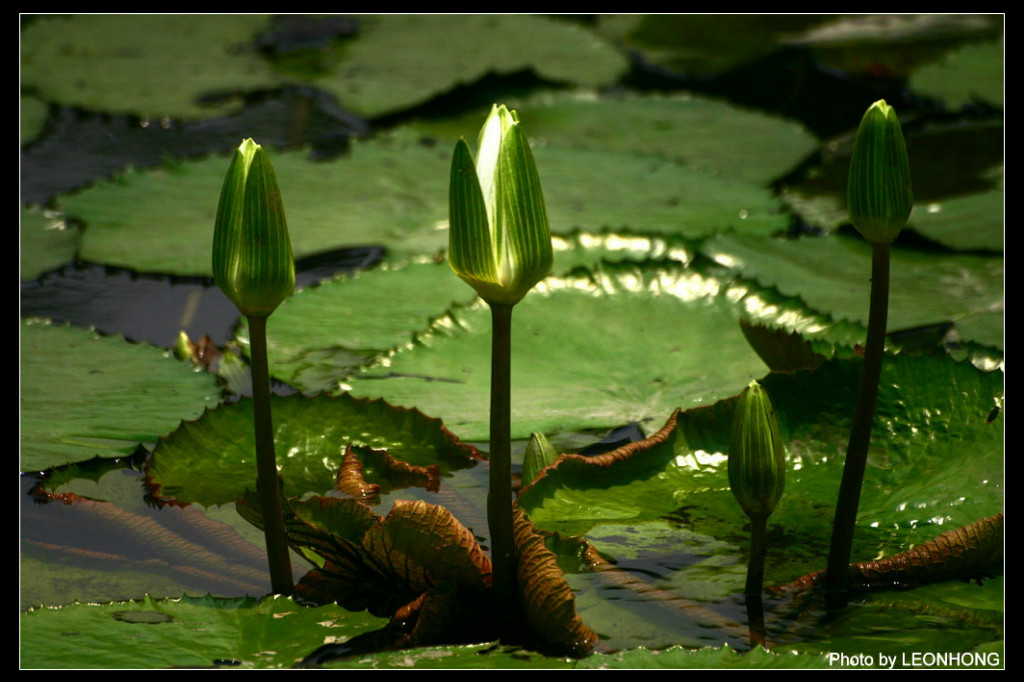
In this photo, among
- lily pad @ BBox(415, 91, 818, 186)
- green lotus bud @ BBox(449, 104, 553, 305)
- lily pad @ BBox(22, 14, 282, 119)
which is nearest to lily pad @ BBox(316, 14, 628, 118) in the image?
lily pad @ BBox(415, 91, 818, 186)

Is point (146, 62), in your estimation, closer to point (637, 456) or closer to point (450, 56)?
point (450, 56)

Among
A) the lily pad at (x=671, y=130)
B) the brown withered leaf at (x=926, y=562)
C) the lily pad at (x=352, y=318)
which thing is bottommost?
the brown withered leaf at (x=926, y=562)

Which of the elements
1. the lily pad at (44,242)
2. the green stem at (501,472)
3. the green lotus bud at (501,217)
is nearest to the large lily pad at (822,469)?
the green stem at (501,472)

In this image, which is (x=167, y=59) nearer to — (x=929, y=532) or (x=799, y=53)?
(x=799, y=53)

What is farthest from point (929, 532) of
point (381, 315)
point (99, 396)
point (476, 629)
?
point (99, 396)

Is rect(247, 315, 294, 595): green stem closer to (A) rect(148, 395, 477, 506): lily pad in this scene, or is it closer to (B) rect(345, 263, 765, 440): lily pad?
(A) rect(148, 395, 477, 506): lily pad

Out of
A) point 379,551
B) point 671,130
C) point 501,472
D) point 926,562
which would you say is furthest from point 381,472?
point 671,130

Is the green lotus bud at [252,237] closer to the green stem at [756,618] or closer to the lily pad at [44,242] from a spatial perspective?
the green stem at [756,618]
